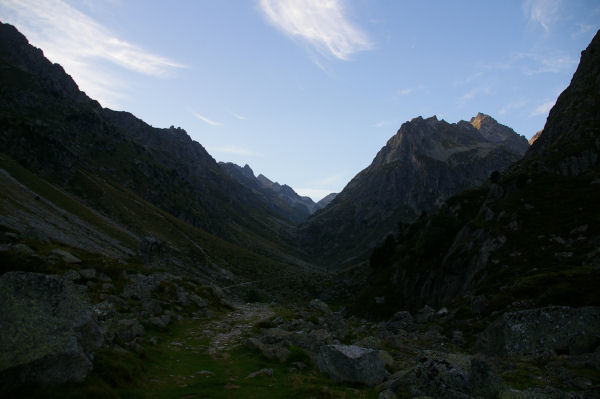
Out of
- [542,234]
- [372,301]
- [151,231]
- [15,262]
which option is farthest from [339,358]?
[151,231]

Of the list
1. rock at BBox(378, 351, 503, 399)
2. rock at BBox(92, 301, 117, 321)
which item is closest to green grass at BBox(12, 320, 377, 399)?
rock at BBox(378, 351, 503, 399)

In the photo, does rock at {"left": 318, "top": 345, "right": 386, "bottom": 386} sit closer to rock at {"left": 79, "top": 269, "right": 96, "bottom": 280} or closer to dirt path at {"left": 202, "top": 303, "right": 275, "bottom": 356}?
dirt path at {"left": 202, "top": 303, "right": 275, "bottom": 356}

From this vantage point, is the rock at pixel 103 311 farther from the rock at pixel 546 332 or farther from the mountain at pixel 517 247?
the mountain at pixel 517 247

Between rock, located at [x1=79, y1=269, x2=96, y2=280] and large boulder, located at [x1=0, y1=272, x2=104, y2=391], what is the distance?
72.2 feet

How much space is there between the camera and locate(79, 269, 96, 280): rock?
104 ft

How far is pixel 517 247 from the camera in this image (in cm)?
4191

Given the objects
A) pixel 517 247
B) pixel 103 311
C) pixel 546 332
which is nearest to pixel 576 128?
pixel 517 247

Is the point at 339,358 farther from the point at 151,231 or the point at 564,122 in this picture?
the point at 151,231

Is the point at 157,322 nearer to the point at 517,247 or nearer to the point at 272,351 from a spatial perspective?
the point at 272,351

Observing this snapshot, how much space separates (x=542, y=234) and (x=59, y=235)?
90446 mm

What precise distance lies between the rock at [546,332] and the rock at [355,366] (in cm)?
1055

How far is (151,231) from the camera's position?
135875 mm

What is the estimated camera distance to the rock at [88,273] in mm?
31750

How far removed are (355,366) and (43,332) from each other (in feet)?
43.3
